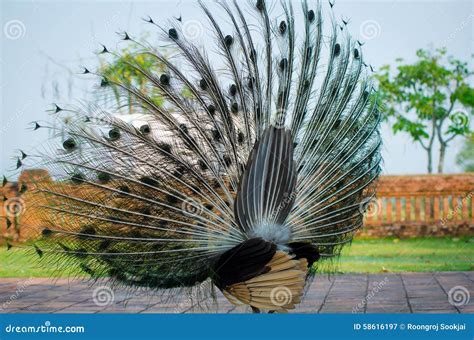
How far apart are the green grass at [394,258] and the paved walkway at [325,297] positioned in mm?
357

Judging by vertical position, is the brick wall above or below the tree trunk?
below

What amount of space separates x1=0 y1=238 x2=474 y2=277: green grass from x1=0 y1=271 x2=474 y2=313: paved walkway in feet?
1.17

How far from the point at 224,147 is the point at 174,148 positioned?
37 centimetres

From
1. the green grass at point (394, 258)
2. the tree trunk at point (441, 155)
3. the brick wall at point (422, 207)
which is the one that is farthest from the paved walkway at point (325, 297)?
the tree trunk at point (441, 155)

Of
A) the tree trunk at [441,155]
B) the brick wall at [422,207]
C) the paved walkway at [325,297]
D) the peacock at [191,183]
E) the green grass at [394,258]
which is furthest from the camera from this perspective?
the tree trunk at [441,155]

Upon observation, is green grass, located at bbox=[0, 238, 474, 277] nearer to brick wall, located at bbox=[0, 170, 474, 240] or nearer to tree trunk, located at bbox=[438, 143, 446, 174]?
brick wall, located at bbox=[0, 170, 474, 240]

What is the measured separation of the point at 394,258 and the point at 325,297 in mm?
3793

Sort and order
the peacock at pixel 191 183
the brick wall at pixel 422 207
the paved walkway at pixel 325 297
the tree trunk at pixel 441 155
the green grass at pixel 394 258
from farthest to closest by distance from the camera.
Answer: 1. the tree trunk at pixel 441 155
2. the brick wall at pixel 422 207
3. the green grass at pixel 394 258
4. the paved walkway at pixel 325 297
5. the peacock at pixel 191 183

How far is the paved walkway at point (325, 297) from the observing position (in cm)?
687

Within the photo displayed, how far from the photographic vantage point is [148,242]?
5000mm

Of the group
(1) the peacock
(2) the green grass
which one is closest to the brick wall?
(2) the green grass

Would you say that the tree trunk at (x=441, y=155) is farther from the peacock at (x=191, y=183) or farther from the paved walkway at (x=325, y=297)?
the peacock at (x=191, y=183)

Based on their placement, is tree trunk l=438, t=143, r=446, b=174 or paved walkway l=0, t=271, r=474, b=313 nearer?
paved walkway l=0, t=271, r=474, b=313

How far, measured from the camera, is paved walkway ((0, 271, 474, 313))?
687cm
